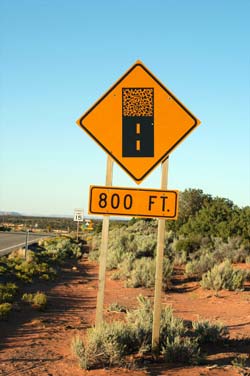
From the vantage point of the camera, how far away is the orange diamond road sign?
5992 mm

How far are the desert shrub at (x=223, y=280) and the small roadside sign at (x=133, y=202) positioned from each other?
8195 mm

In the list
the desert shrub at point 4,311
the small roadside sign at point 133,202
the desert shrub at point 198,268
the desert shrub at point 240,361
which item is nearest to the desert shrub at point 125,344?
the desert shrub at point 240,361

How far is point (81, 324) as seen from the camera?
8773 mm

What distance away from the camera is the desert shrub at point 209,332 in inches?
282

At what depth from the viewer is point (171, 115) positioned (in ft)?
19.8

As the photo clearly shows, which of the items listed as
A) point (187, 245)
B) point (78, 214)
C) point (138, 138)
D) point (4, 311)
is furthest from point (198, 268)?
point (78, 214)

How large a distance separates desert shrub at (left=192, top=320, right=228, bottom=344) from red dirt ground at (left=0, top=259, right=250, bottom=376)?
0.25 metres

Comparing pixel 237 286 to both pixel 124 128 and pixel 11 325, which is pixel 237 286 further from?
pixel 124 128

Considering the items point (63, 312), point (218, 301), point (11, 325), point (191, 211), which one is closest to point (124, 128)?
point (11, 325)

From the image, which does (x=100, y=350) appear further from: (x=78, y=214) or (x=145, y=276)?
(x=78, y=214)

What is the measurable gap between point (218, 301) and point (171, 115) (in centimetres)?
761

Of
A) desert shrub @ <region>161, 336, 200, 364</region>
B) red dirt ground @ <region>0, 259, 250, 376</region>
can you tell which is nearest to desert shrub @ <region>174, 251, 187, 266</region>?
red dirt ground @ <region>0, 259, 250, 376</region>

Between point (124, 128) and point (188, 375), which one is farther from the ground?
point (124, 128)

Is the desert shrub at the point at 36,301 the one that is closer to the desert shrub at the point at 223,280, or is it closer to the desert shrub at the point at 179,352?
the desert shrub at the point at 179,352
